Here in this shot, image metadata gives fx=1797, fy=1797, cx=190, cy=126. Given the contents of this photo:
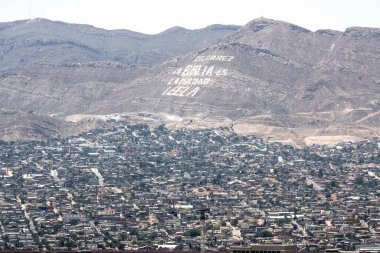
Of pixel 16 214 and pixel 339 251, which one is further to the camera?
pixel 16 214

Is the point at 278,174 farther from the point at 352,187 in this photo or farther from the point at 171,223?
the point at 171,223

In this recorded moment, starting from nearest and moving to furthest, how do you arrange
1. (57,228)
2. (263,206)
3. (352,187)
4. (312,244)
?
(312,244) → (57,228) → (263,206) → (352,187)

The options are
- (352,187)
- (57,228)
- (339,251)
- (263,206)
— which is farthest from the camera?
(352,187)

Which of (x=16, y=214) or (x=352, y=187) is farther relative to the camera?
(x=352, y=187)

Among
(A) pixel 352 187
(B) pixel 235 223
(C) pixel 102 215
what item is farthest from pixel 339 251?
(A) pixel 352 187

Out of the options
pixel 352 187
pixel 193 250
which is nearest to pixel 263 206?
pixel 352 187

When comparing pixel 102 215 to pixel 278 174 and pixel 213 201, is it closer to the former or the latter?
pixel 213 201

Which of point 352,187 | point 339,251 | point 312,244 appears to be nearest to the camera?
point 339,251
